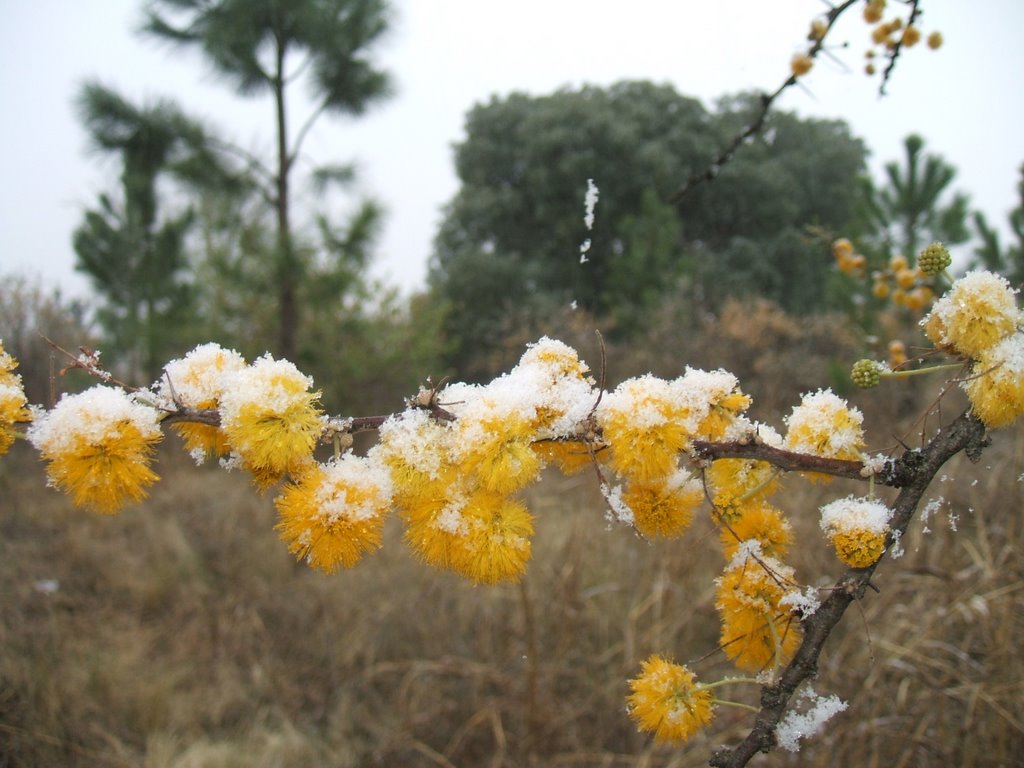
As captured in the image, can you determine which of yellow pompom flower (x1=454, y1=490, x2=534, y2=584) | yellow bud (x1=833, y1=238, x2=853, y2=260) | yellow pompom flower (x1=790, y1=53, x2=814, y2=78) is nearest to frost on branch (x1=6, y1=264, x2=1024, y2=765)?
yellow pompom flower (x1=454, y1=490, x2=534, y2=584)

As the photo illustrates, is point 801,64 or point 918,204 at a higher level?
point 918,204

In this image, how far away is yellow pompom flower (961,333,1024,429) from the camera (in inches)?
22.1

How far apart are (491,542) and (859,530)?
326 mm

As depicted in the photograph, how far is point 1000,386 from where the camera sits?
1.86 ft

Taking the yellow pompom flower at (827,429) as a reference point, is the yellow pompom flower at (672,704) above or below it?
below

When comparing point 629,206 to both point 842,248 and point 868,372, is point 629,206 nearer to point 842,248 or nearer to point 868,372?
point 842,248

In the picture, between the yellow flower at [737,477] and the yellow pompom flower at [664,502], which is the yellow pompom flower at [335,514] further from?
the yellow flower at [737,477]

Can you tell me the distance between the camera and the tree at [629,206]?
4.03 meters

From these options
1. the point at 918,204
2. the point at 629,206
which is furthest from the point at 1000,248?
the point at 629,206

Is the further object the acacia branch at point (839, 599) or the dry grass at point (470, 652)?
the dry grass at point (470, 652)

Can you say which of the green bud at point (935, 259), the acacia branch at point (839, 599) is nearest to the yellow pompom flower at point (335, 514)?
the acacia branch at point (839, 599)

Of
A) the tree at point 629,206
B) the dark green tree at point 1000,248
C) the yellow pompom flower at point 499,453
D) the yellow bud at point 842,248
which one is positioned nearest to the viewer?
the yellow pompom flower at point 499,453

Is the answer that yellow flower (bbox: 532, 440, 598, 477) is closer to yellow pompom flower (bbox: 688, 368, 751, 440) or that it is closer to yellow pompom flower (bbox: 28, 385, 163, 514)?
yellow pompom flower (bbox: 688, 368, 751, 440)

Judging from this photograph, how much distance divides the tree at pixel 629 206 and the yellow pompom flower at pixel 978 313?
8.95ft
